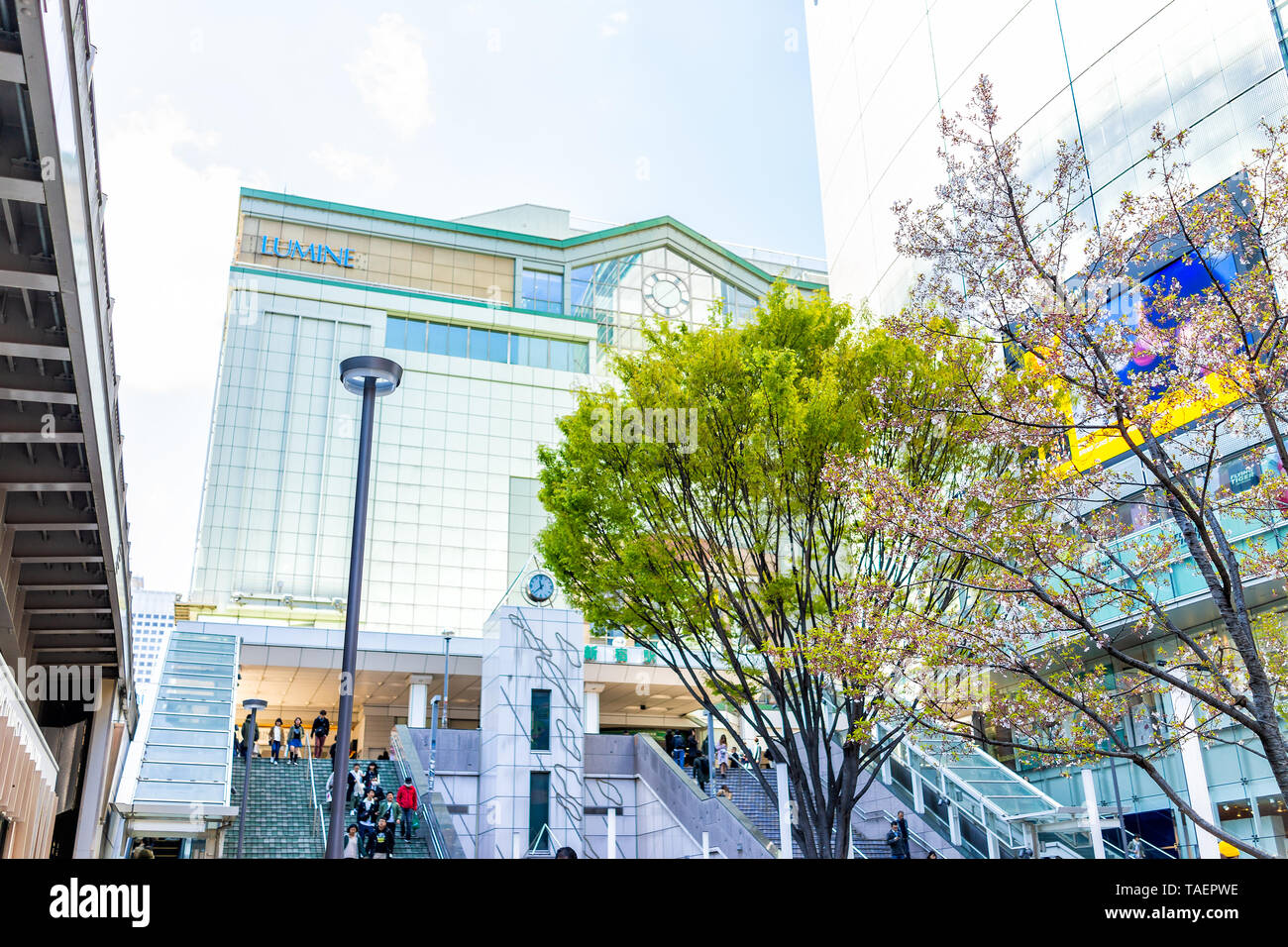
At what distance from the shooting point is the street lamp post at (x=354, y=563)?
11641 mm

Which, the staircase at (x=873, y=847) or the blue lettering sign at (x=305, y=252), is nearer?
the staircase at (x=873, y=847)

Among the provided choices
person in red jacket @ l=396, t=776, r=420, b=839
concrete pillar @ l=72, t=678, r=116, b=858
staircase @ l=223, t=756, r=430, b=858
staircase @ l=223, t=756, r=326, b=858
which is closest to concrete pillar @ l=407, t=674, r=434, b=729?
staircase @ l=223, t=756, r=430, b=858

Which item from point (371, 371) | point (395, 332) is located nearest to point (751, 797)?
point (371, 371)

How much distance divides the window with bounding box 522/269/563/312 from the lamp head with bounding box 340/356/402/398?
45.7 m

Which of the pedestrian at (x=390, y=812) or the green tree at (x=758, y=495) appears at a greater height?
the green tree at (x=758, y=495)

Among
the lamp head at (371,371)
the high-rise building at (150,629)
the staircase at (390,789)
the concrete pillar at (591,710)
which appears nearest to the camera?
the lamp head at (371,371)

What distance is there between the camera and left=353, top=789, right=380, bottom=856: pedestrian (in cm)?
2042

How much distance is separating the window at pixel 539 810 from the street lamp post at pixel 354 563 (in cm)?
1376

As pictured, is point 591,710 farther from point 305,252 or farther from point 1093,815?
point 305,252

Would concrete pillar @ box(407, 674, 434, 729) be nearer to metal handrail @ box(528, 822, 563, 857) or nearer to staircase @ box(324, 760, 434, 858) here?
staircase @ box(324, 760, 434, 858)

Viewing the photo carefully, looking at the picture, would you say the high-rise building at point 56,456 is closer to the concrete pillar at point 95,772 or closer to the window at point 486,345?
the concrete pillar at point 95,772

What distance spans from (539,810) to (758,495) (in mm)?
16680

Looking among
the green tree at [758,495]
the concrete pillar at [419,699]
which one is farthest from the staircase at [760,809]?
the concrete pillar at [419,699]
